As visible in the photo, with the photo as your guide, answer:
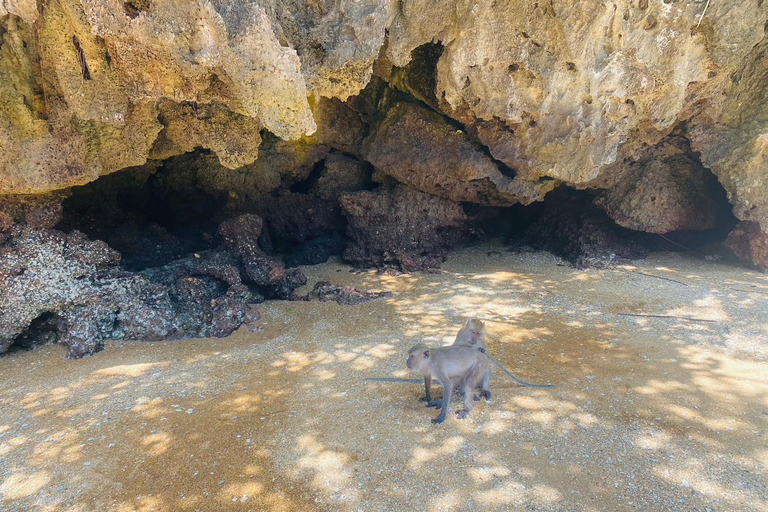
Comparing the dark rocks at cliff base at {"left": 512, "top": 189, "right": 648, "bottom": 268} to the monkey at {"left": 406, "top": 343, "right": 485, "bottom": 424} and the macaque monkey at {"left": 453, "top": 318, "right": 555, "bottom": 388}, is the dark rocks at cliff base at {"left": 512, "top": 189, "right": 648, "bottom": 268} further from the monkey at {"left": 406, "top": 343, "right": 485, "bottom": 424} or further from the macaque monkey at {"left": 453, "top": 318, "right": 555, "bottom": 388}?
the monkey at {"left": 406, "top": 343, "right": 485, "bottom": 424}

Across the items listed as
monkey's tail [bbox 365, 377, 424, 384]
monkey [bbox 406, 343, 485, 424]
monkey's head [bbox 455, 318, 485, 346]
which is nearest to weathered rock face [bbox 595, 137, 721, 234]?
monkey's head [bbox 455, 318, 485, 346]

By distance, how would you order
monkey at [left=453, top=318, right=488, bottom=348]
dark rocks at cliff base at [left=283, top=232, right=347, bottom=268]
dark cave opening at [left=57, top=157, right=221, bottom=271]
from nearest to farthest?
1. monkey at [left=453, top=318, right=488, bottom=348]
2. dark cave opening at [left=57, top=157, right=221, bottom=271]
3. dark rocks at cliff base at [left=283, top=232, right=347, bottom=268]

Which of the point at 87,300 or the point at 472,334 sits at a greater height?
the point at 87,300

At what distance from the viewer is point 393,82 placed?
6949 mm

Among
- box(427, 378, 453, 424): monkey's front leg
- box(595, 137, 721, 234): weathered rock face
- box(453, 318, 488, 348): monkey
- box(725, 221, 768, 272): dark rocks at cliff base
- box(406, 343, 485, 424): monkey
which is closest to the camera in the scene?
box(427, 378, 453, 424): monkey's front leg

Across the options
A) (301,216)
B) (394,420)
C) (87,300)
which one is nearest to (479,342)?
(394,420)

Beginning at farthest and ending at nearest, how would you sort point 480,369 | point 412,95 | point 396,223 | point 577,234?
point 577,234 < point 396,223 < point 412,95 < point 480,369

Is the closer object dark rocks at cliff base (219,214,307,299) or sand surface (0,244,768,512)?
sand surface (0,244,768,512)

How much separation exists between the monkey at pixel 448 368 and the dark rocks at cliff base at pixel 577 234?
4.72 m

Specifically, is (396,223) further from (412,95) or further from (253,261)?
(253,261)

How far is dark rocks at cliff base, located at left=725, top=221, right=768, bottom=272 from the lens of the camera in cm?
699

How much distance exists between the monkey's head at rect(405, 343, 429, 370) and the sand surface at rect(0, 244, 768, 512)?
392mm

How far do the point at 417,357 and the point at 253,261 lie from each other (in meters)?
3.64

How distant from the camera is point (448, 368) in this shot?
12.1 feet
